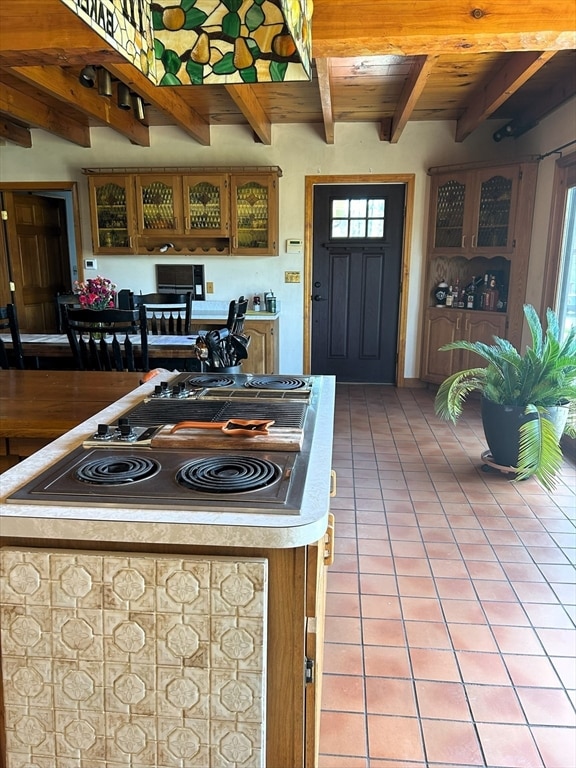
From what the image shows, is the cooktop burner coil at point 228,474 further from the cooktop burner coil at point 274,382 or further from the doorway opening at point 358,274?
the doorway opening at point 358,274

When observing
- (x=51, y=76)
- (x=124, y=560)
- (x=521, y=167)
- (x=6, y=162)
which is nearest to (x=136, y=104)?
(x=51, y=76)

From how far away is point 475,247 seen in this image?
5.03 meters

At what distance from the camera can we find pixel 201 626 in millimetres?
1015

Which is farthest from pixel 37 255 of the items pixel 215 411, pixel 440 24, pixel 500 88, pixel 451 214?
pixel 215 411

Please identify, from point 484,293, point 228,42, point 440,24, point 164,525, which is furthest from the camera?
point 484,293

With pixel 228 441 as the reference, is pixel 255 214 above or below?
above

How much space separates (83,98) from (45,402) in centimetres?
319

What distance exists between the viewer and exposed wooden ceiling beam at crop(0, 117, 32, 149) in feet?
16.5

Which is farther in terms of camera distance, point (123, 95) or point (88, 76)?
point (123, 95)

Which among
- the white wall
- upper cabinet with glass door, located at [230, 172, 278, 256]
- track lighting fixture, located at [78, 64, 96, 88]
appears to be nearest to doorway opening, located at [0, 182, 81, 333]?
the white wall

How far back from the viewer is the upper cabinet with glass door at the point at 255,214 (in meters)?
5.19

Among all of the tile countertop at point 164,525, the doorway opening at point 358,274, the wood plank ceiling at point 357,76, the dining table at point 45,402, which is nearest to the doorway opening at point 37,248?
the wood plank ceiling at point 357,76

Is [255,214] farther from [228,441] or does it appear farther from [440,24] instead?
[228,441]

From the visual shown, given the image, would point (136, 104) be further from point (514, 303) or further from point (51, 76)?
point (514, 303)
